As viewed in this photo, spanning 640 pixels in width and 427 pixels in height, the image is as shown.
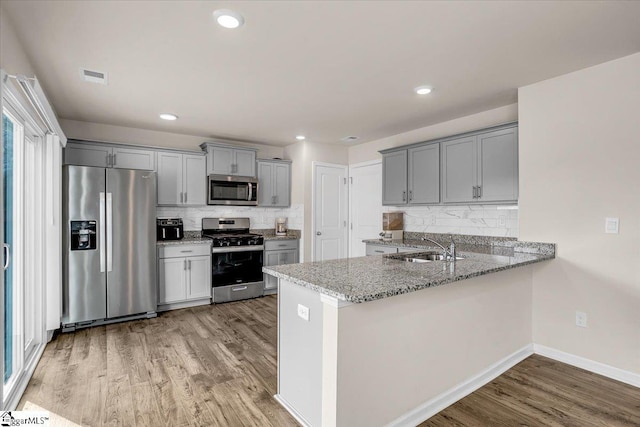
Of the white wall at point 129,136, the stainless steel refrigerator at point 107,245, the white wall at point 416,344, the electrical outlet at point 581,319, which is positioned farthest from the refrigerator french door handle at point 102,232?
the electrical outlet at point 581,319

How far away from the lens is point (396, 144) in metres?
4.88

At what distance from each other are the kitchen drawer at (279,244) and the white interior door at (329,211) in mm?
337

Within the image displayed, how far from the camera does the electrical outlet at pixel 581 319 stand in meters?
2.75

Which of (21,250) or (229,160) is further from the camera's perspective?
(229,160)

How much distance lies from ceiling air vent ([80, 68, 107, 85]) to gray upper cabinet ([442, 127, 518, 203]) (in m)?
3.50

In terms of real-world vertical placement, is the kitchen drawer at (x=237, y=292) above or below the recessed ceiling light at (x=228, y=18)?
below

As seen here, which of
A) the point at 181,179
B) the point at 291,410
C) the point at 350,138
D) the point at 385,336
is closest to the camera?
the point at 385,336

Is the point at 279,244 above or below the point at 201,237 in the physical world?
below

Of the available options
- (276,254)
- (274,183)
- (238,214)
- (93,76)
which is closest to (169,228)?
(238,214)

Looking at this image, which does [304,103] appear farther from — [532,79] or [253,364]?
[253,364]

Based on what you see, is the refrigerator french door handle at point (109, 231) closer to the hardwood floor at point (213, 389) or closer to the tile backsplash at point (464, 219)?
the hardwood floor at point (213, 389)

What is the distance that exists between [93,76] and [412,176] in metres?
3.51

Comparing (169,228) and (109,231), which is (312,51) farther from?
(169,228)

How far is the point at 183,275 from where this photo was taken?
439 cm
